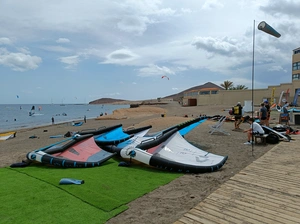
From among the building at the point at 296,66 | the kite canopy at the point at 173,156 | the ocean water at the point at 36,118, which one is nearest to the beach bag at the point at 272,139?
the kite canopy at the point at 173,156

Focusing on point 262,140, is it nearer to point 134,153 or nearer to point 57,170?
point 134,153

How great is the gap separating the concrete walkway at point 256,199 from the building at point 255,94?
96.7ft

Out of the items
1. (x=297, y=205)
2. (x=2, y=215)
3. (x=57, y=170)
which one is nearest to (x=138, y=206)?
(x=2, y=215)

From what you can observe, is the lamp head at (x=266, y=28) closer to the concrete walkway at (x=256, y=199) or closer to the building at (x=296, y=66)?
the concrete walkway at (x=256, y=199)

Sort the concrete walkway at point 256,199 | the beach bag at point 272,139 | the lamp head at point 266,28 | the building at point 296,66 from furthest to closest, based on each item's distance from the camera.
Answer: the building at point 296,66 < the beach bag at point 272,139 < the lamp head at point 266,28 < the concrete walkway at point 256,199

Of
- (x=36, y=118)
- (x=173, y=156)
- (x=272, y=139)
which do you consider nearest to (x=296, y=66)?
(x=272, y=139)

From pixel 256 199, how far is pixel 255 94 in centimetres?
4486

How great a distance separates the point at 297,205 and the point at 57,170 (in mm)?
5044

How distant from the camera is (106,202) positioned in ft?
12.6

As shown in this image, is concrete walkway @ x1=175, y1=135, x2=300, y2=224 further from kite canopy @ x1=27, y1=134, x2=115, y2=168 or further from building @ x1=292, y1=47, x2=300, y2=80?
building @ x1=292, y1=47, x2=300, y2=80

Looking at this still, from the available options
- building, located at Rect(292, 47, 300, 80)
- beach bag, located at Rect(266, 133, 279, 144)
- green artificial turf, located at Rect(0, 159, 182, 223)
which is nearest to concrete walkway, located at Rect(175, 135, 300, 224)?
green artificial turf, located at Rect(0, 159, 182, 223)

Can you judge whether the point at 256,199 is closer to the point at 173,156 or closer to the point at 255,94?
the point at 173,156

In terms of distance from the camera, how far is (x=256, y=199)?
393 cm

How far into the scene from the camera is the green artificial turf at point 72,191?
11.4 feet
